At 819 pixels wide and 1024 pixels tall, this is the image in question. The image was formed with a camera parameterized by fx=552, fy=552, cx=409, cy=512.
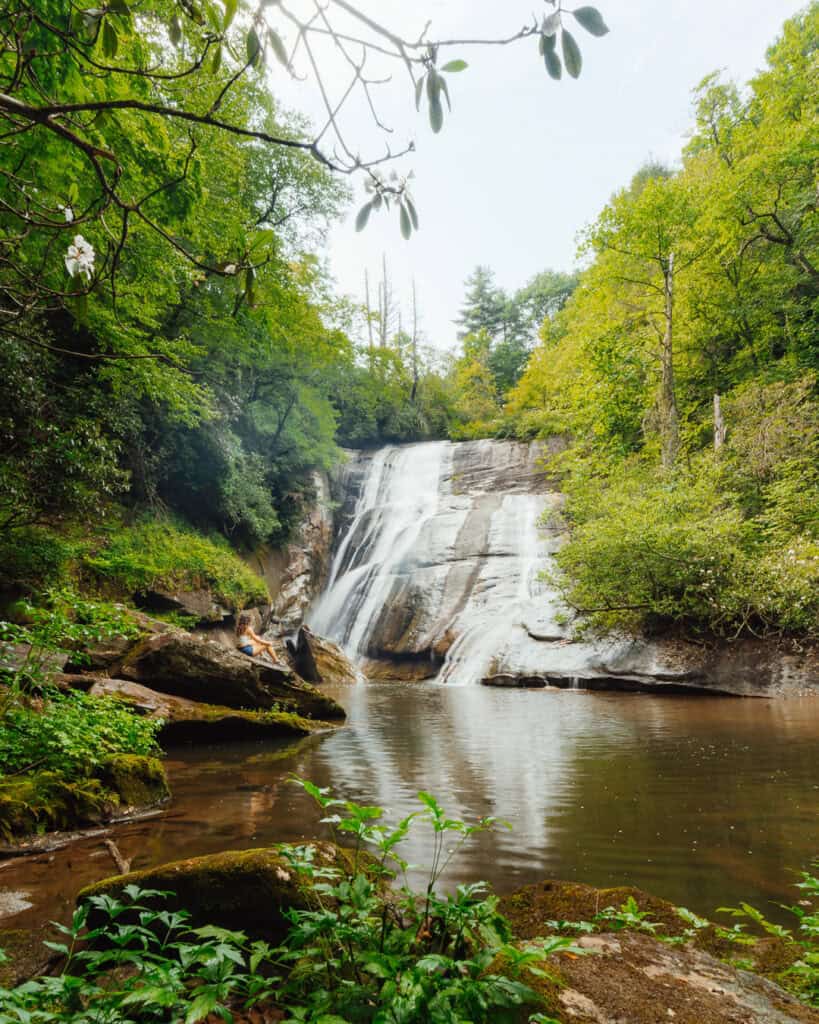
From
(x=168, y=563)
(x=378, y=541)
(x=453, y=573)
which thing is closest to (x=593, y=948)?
(x=168, y=563)

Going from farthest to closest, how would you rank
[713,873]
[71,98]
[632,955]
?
[71,98]
[713,873]
[632,955]

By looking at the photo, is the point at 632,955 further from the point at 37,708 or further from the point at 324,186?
the point at 324,186

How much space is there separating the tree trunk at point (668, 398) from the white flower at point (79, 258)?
616 inches

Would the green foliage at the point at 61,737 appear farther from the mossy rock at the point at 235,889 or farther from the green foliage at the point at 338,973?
the green foliage at the point at 338,973

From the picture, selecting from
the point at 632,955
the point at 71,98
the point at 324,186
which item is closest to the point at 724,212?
the point at 324,186

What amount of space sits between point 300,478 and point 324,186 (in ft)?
33.0

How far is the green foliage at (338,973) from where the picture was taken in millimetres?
1146

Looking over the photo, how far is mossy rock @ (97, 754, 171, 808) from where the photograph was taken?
4176 mm

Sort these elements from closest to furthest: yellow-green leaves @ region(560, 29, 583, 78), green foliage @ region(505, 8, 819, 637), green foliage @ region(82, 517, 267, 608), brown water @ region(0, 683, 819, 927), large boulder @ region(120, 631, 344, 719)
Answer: yellow-green leaves @ region(560, 29, 583, 78)
brown water @ region(0, 683, 819, 927)
large boulder @ region(120, 631, 344, 719)
green foliage @ region(82, 517, 267, 608)
green foliage @ region(505, 8, 819, 637)

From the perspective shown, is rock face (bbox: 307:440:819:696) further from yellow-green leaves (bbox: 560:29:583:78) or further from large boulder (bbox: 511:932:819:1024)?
yellow-green leaves (bbox: 560:29:583:78)

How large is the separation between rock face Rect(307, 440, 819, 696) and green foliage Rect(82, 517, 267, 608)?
452 centimetres

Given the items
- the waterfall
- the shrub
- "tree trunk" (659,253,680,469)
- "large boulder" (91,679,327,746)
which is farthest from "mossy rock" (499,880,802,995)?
the waterfall

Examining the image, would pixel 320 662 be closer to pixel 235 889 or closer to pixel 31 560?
pixel 31 560

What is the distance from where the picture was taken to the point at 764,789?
4586 mm
